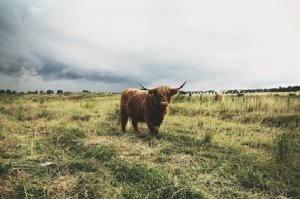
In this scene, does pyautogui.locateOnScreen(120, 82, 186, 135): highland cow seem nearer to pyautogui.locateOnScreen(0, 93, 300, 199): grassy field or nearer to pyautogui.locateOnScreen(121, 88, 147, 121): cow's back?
pyautogui.locateOnScreen(121, 88, 147, 121): cow's back

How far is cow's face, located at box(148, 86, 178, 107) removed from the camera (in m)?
8.48

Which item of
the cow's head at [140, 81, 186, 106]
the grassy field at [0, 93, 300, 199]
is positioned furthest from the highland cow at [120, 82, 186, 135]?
the grassy field at [0, 93, 300, 199]

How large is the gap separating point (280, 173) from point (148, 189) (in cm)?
201

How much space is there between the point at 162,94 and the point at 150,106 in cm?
63

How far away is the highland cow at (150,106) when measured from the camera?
8.60 metres

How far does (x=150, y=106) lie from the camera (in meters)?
9.01

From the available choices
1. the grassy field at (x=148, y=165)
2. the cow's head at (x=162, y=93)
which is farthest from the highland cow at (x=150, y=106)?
the grassy field at (x=148, y=165)

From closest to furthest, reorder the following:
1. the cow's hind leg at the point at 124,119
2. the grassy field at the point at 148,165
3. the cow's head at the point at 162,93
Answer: the grassy field at the point at 148,165 → the cow's head at the point at 162,93 → the cow's hind leg at the point at 124,119

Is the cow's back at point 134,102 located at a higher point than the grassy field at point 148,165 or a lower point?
higher

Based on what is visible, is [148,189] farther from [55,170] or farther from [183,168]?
[55,170]

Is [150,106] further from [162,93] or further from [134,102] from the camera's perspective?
[134,102]

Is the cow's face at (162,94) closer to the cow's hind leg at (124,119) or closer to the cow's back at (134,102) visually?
the cow's back at (134,102)

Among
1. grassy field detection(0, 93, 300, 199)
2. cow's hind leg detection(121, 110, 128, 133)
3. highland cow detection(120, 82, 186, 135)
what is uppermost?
highland cow detection(120, 82, 186, 135)

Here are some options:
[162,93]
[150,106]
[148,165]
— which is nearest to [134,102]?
[150,106]
